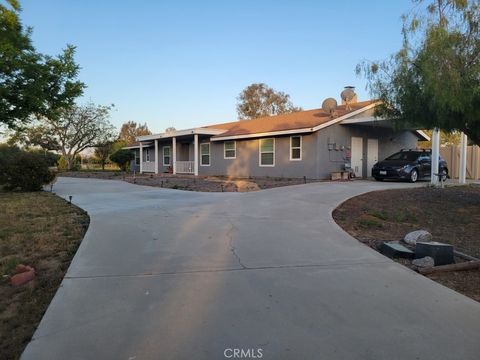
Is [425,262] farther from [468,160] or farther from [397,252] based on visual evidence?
[468,160]

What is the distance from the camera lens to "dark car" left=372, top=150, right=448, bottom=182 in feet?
54.7

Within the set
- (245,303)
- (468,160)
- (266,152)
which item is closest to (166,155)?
(266,152)

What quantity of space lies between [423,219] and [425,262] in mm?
4095

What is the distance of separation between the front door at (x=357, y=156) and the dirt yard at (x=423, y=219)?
7358 millimetres

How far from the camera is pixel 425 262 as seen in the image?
16.8 ft

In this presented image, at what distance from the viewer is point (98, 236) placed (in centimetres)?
644

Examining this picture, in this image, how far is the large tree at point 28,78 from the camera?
42.5 feet

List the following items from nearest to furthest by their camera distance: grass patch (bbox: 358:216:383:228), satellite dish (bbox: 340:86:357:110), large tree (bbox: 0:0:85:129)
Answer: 1. grass patch (bbox: 358:216:383:228)
2. large tree (bbox: 0:0:85:129)
3. satellite dish (bbox: 340:86:357:110)

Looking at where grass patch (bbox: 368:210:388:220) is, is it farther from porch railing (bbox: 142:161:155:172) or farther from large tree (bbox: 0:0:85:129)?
porch railing (bbox: 142:161:155:172)

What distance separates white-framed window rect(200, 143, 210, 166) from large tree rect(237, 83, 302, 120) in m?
27.7

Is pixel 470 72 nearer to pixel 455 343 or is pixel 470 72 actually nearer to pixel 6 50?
pixel 455 343

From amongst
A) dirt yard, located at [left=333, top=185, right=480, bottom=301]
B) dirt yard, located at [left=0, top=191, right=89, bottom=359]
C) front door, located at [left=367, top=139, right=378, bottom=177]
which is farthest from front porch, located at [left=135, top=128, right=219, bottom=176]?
dirt yard, located at [left=0, top=191, right=89, bottom=359]

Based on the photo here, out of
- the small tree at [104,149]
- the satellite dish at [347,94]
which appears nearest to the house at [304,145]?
the satellite dish at [347,94]

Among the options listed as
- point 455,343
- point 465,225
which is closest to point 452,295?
point 455,343
